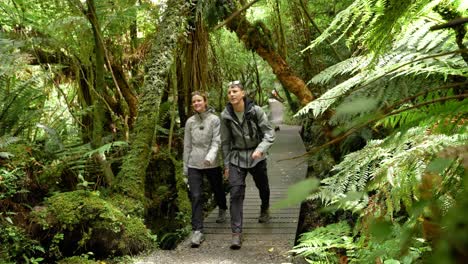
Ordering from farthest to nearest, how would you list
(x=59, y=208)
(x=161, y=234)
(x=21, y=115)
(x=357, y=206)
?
1. (x=161, y=234)
2. (x=21, y=115)
3. (x=59, y=208)
4. (x=357, y=206)

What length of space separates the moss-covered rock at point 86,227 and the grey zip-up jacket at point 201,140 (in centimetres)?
112

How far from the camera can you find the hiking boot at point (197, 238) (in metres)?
4.86

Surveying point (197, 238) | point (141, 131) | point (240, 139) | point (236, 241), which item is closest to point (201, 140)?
point (240, 139)

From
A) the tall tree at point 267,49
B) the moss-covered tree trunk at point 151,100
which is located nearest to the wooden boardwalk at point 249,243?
the moss-covered tree trunk at point 151,100

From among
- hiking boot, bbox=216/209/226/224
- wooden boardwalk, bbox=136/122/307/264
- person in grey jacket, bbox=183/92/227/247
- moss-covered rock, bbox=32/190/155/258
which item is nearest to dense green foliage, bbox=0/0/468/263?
moss-covered rock, bbox=32/190/155/258

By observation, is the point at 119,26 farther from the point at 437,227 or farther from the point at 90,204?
the point at 437,227

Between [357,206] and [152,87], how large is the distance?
3669 millimetres

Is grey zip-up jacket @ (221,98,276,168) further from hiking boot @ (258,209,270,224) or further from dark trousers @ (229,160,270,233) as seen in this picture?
hiking boot @ (258,209,270,224)

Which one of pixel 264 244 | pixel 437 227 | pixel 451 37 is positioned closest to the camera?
pixel 437 227

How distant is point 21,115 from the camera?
5.51m

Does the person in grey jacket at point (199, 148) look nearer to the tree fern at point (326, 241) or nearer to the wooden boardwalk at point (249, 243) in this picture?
the wooden boardwalk at point (249, 243)

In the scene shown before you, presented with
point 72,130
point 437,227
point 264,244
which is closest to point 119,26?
point 72,130

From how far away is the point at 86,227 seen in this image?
176 inches

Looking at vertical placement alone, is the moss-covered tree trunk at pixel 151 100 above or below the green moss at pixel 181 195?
above
